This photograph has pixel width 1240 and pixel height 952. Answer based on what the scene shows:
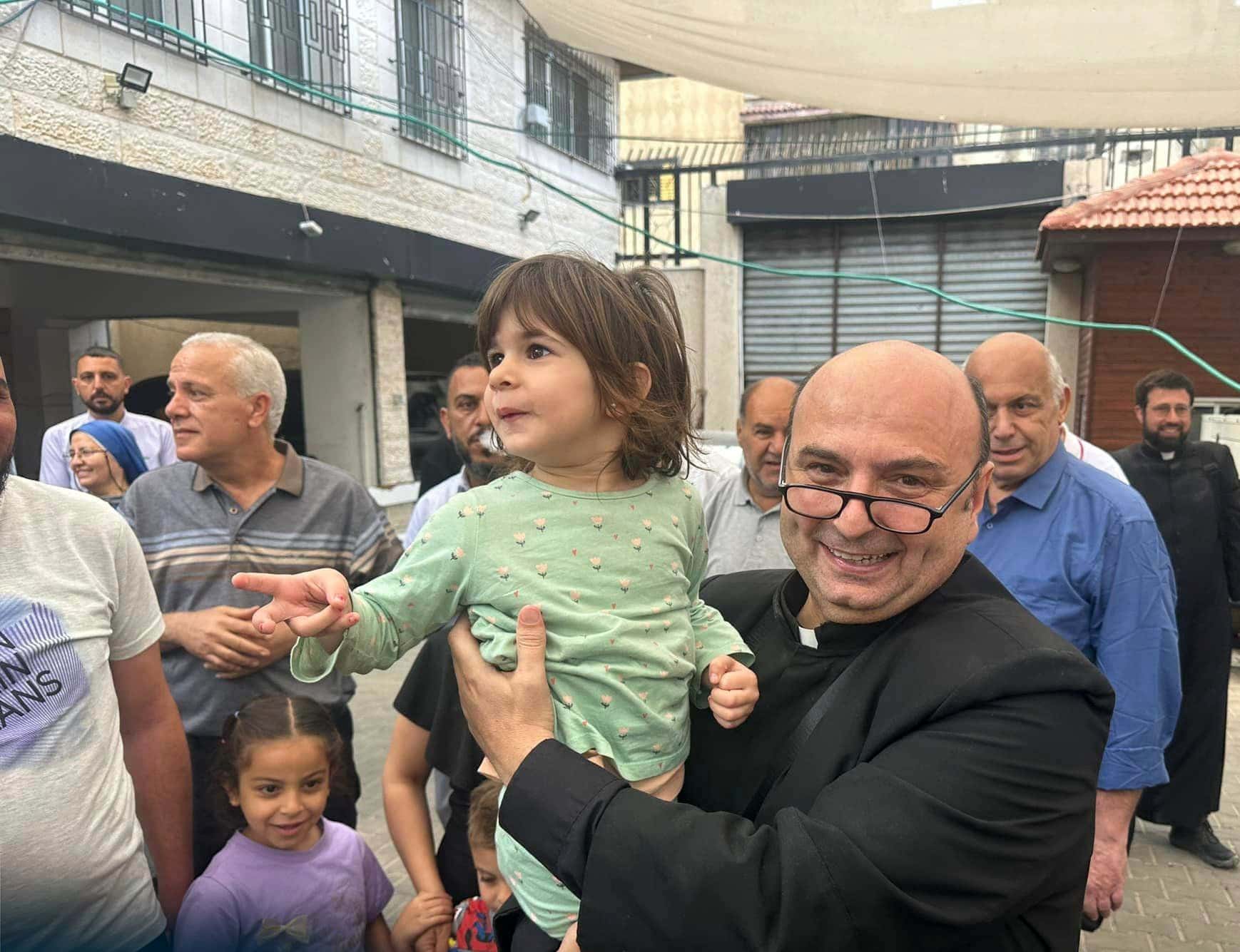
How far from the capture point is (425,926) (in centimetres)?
243

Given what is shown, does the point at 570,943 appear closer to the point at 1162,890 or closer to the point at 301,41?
the point at 1162,890

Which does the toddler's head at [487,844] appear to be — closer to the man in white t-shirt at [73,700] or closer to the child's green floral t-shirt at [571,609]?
the man in white t-shirt at [73,700]

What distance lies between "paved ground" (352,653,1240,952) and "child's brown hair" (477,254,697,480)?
310 cm

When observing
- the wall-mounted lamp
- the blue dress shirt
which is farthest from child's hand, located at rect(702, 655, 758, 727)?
the wall-mounted lamp

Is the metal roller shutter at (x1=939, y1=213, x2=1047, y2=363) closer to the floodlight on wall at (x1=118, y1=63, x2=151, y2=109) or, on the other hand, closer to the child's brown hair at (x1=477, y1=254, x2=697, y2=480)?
the floodlight on wall at (x1=118, y1=63, x2=151, y2=109)

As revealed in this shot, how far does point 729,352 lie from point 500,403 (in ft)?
38.4

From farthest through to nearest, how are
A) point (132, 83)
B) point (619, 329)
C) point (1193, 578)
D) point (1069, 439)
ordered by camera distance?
point (132, 83) < point (1193, 578) < point (1069, 439) < point (619, 329)

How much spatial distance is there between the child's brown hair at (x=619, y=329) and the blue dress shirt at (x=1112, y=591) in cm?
122

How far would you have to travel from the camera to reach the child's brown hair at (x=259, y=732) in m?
2.46

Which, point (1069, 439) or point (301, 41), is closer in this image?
point (1069, 439)

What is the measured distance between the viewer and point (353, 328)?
8.38 meters

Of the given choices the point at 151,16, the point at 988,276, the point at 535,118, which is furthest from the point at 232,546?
the point at 988,276

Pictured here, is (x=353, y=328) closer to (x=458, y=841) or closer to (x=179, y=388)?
(x=179, y=388)

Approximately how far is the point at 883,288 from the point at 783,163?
2.45 meters
